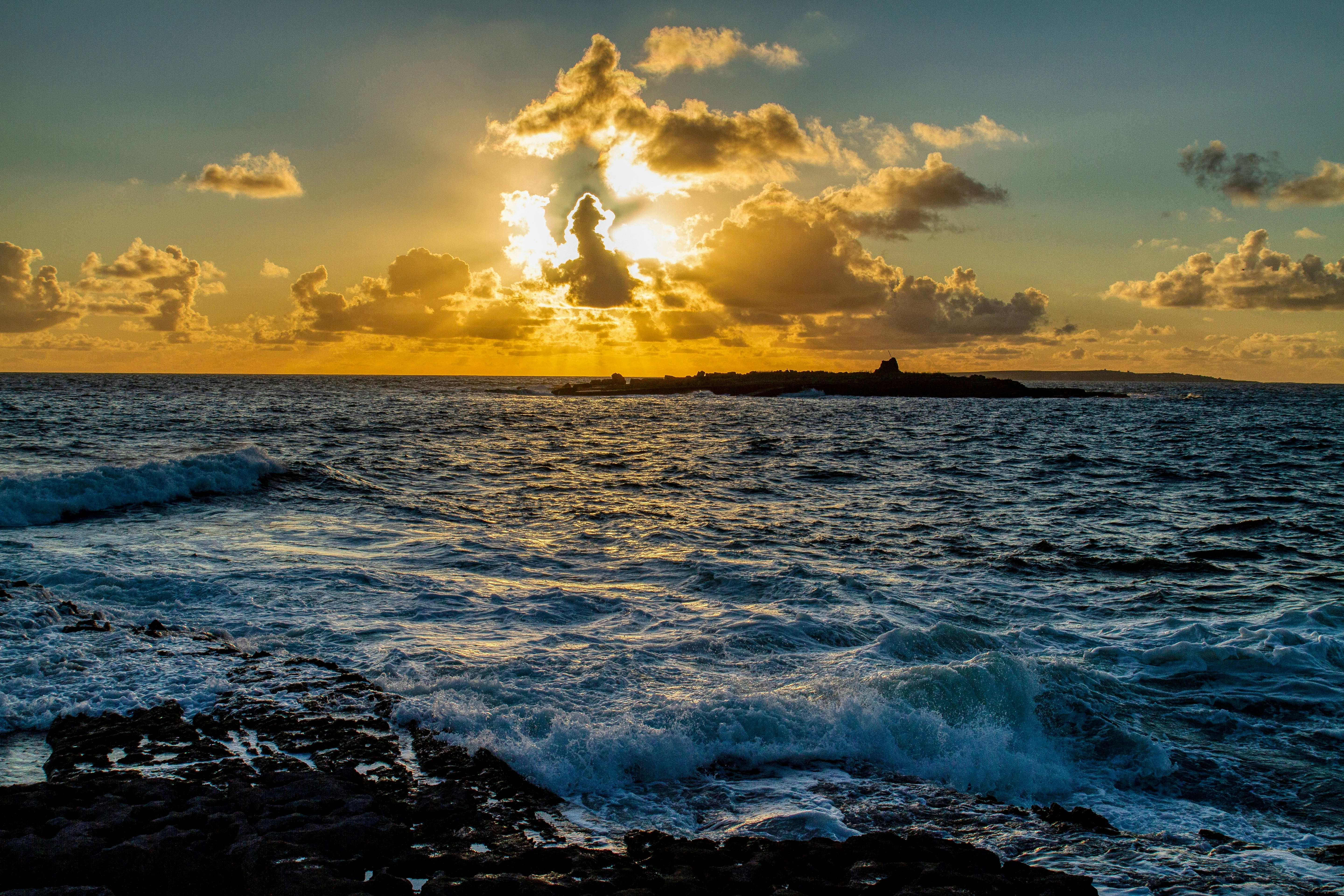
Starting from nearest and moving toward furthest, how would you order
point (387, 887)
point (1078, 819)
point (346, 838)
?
point (387, 887) < point (346, 838) < point (1078, 819)

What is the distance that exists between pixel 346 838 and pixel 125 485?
17877mm

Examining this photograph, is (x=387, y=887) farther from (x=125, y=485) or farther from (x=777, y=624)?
(x=125, y=485)

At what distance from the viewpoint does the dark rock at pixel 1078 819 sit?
5.34 m

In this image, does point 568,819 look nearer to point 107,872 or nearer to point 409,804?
point 409,804

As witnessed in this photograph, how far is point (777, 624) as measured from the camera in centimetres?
988

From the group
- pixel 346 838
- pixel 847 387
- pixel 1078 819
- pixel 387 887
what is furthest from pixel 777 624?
pixel 847 387

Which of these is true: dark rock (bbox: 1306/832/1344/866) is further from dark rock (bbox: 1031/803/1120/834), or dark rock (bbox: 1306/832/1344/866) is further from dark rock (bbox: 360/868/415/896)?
dark rock (bbox: 360/868/415/896)

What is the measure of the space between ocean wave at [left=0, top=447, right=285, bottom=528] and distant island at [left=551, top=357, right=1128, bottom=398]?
322 ft

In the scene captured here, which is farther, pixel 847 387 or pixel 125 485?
pixel 847 387

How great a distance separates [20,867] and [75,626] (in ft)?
18.4

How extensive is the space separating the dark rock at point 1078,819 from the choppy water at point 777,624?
0.26m

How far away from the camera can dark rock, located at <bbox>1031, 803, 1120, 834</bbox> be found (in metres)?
5.34

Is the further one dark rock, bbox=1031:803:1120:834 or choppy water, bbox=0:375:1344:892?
choppy water, bbox=0:375:1344:892

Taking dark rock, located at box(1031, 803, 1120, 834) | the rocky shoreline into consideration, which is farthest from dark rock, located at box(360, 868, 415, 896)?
dark rock, located at box(1031, 803, 1120, 834)
